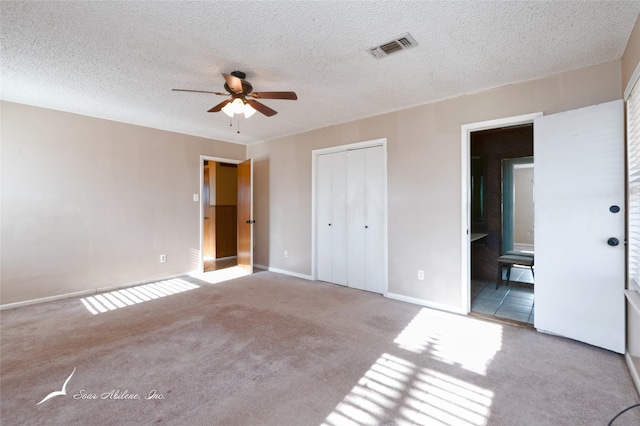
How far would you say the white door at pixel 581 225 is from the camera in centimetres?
229

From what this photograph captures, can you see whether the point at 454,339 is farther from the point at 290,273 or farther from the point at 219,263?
the point at 219,263

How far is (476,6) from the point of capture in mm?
1819

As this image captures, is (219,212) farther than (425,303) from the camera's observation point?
Yes

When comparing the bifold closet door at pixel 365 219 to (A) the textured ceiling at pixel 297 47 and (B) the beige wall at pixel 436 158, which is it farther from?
(A) the textured ceiling at pixel 297 47

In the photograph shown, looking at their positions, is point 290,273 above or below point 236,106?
below

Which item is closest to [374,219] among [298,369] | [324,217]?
[324,217]

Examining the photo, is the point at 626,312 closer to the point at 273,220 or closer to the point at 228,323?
the point at 228,323

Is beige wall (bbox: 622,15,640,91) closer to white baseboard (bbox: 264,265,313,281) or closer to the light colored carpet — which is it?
the light colored carpet

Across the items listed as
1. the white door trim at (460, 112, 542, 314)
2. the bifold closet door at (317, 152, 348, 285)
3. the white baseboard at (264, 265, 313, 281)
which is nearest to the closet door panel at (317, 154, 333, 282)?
the bifold closet door at (317, 152, 348, 285)

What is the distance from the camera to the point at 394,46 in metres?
2.26

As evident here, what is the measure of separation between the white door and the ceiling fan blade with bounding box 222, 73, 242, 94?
2774mm

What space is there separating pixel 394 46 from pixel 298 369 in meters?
2.59

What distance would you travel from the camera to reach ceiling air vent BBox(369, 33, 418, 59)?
2154 mm

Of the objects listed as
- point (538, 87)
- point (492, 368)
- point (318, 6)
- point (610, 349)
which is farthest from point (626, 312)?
point (318, 6)
